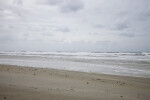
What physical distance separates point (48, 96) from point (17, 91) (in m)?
1.39

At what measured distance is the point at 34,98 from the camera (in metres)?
5.16

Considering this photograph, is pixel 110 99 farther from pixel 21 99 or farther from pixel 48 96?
pixel 21 99

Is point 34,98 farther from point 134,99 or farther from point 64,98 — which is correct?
point 134,99

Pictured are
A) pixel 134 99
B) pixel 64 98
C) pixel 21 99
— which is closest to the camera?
pixel 21 99

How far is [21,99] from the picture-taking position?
5016 millimetres

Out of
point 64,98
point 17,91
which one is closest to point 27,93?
point 17,91

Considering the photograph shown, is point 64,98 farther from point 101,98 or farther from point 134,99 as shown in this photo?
point 134,99

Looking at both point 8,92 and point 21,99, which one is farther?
point 8,92

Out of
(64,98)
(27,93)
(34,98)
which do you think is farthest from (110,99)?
(27,93)

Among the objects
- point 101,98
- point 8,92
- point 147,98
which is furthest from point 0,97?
point 147,98

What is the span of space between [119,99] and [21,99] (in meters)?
3.63

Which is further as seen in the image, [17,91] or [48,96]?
[17,91]

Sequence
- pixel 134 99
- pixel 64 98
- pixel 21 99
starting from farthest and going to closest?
1. pixel 134 99
2. pixel 64 98
3. pixel 21 99

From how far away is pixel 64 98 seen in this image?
5391 mm
